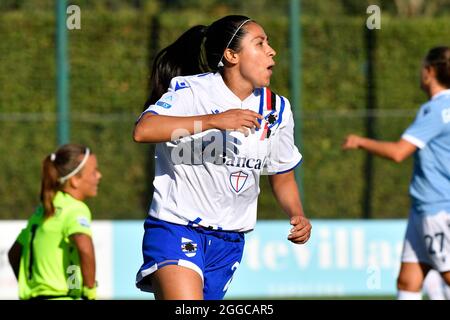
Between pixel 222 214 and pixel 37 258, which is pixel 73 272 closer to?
pixel 37 258

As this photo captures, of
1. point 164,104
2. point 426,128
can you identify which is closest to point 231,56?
point 164,104

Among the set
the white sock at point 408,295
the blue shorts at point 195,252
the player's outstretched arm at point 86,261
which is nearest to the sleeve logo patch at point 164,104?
the blue shorts at point 195,252

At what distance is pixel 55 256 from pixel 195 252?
4.99 feet

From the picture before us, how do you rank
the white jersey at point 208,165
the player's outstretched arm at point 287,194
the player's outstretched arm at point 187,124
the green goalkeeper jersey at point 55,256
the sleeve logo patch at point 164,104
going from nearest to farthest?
the player's outstretched arm at point 187,124 → the sleeve logo patch at point 164,104 → the white jersey at point 208,165 → the player's outstretched arm at point 287,194 → the green goalkeeper jersey at point 55,256

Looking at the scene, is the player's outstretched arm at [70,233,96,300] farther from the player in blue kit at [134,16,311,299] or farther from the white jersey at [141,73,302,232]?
the white jersey at [141,73,302,232]

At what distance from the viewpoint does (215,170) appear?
16.5ft

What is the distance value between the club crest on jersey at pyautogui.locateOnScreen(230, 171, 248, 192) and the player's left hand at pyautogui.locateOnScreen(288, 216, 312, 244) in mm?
314

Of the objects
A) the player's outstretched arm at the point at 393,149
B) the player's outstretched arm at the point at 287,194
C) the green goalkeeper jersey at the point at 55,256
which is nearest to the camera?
the player's outstretched arm at the point at 287,194

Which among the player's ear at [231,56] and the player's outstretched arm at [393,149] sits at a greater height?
the player's ear at [231,56]

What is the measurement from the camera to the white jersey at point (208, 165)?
500cm

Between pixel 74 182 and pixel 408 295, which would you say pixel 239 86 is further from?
pixel 408 295

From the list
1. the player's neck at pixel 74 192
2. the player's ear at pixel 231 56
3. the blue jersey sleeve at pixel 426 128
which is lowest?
the player's neck at pixel 74 192

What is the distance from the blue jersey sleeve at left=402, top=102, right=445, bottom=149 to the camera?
23.0 ft

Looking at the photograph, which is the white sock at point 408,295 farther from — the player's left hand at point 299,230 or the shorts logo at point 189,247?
the shorts logo at point 189,247
